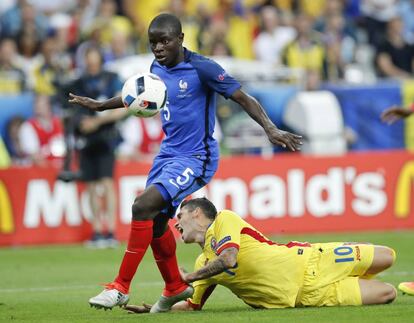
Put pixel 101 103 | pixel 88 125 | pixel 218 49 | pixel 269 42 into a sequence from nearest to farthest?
pixel 101 103, pixel 88 125, pixel 218 49, pixel 269 42

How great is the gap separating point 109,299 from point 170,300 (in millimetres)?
667

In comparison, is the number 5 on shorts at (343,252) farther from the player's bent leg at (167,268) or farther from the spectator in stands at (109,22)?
the spectator in stands at (109,22)

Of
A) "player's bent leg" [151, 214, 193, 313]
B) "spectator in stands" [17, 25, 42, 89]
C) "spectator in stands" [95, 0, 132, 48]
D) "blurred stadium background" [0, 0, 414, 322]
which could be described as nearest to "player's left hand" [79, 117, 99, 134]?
"blurred stadium background" [0, 0, 414, 322]

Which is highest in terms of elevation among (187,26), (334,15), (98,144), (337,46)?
(334,15)

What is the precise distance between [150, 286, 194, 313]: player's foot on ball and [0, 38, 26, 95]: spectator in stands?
985cm

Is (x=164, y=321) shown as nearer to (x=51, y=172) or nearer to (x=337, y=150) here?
(x=51, y=172)

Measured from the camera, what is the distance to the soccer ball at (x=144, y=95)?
342 inches

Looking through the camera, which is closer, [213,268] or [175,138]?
[213,268]

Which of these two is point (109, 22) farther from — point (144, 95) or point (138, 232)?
point (138, 232)

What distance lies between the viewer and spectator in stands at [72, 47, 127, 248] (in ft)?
51.3

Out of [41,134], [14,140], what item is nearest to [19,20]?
[14,140]

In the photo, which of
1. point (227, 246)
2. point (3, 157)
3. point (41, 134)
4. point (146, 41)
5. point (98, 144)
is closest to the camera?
point (227, 246)

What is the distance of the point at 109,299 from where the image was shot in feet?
27.6

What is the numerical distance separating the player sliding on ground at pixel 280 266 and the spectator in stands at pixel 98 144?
22.5ft
